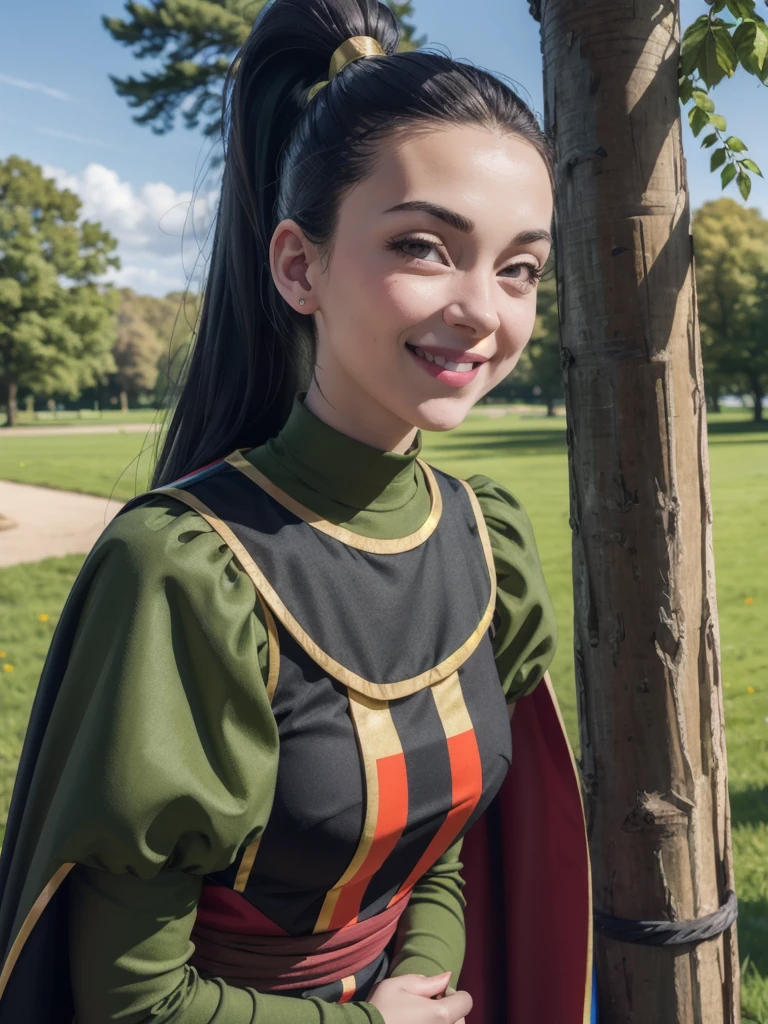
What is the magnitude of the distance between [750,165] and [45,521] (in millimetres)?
11792

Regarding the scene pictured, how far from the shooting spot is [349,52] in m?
1.56

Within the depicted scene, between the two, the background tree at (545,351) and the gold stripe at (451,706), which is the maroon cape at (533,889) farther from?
the background tree at (545,351)

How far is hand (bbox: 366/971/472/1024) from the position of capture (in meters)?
1.50

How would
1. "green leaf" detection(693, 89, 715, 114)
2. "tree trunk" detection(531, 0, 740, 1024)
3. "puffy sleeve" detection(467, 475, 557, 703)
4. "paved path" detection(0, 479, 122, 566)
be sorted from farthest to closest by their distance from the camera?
1. "paved path" detection(0, 479, 122, 566)
2. "green leaf" detection(693, 89, 715, 114)
3. "tree trunk" detection(531, 0, 740, 1024)
4. "puffy sleeve" detection(467, 475, 557, 703)

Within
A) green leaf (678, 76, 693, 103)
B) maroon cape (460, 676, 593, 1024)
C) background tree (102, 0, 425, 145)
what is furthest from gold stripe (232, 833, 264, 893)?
background tree (102, 0, 425, 145)

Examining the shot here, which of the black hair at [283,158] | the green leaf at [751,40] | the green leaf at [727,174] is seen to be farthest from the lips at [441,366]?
the green leaf at [727,174]

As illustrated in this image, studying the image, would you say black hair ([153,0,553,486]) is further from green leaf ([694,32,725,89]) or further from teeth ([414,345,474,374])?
green leaf ([694,32,725,89])

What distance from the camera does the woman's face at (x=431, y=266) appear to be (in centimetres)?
139

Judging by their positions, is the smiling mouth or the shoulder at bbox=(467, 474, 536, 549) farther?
the shoulder at bbox=(467, 474, 536, 549)

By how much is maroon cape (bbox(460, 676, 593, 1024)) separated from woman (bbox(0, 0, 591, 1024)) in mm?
147

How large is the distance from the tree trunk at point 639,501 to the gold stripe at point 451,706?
0.55 metres

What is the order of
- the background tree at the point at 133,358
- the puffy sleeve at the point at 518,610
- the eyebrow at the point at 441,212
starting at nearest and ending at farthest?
the eyebrow at the point at 441,212 → the puffy sleeve at the point at 518,610 → the background tree at the point at 133,358

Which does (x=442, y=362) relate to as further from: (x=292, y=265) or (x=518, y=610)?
(x=518, y=610)

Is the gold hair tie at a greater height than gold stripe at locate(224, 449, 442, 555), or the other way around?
the gold hair tie
